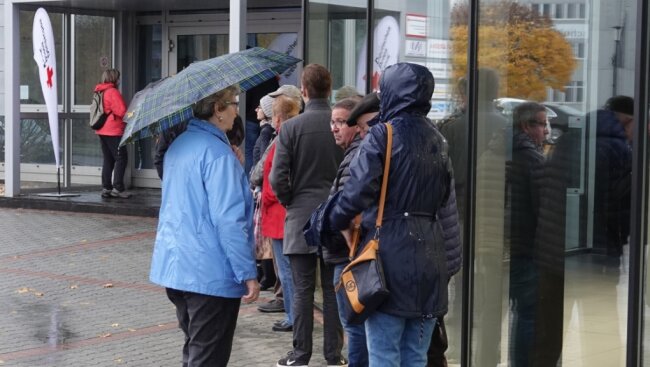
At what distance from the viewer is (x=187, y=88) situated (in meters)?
5.31

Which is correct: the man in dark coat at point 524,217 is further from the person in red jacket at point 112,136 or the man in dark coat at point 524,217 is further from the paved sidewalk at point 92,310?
the person in red jacket at point 112,136

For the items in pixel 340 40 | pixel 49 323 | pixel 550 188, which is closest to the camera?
pixel 550 188

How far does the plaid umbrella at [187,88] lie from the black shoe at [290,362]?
6.98 ft

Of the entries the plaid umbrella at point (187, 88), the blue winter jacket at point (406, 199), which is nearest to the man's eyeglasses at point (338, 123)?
the plaid umbrella at point (187, 88)

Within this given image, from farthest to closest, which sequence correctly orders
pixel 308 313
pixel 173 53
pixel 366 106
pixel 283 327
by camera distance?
pixel 173 53
pixel 283 327
pixel 308 313
pixel 366 106

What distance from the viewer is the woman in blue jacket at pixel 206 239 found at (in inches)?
204

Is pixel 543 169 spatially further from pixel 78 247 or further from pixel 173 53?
pixel 173 53

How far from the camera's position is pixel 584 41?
5797 mm

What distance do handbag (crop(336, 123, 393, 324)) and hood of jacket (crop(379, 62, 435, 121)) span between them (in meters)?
0.12

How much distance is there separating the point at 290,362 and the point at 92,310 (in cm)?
261

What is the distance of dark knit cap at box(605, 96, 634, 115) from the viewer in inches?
216

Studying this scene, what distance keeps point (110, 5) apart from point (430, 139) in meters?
12.2

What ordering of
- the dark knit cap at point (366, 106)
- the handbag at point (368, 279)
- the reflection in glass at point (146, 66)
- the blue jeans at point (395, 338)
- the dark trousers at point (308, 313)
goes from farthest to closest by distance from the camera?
the reflection in glass at point (146, 66) < the dark trousers at point (308, 313) < the dark knit cap at point (366, 106) < the blue jeans at point (395, 338) < the handbag at point (368, 279)

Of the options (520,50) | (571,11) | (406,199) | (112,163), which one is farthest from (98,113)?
(406,199)
